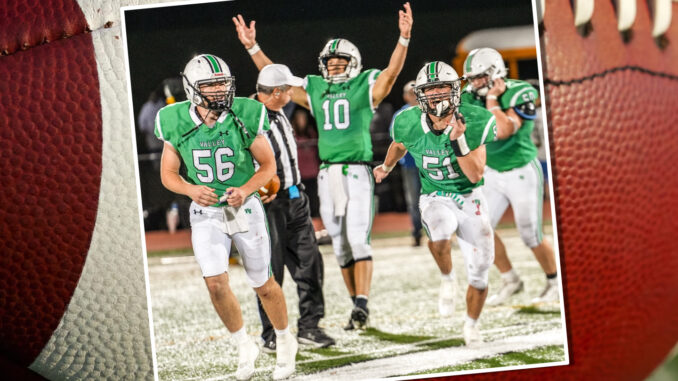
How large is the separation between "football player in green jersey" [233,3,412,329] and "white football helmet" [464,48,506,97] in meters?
0.09

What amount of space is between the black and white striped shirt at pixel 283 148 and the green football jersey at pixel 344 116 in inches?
1.5

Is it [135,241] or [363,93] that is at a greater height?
[363,93]

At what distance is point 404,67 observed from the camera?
0.87m

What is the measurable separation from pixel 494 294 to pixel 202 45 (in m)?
0.51

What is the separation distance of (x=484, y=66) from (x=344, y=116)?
19 centimetres

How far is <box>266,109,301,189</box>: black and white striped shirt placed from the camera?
2.85 ft

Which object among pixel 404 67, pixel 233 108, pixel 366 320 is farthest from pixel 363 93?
pixel 366 320

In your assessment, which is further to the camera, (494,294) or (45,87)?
(494,294)

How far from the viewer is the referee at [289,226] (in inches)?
34.4

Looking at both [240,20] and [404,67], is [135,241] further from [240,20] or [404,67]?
[404,67]

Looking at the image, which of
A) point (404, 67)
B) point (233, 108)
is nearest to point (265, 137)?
point (233, 108)

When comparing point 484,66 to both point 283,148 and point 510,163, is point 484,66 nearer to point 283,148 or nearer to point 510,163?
point 510,163

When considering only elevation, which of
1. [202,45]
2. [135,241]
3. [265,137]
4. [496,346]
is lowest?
[496,346]

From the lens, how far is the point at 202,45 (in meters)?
0.84
